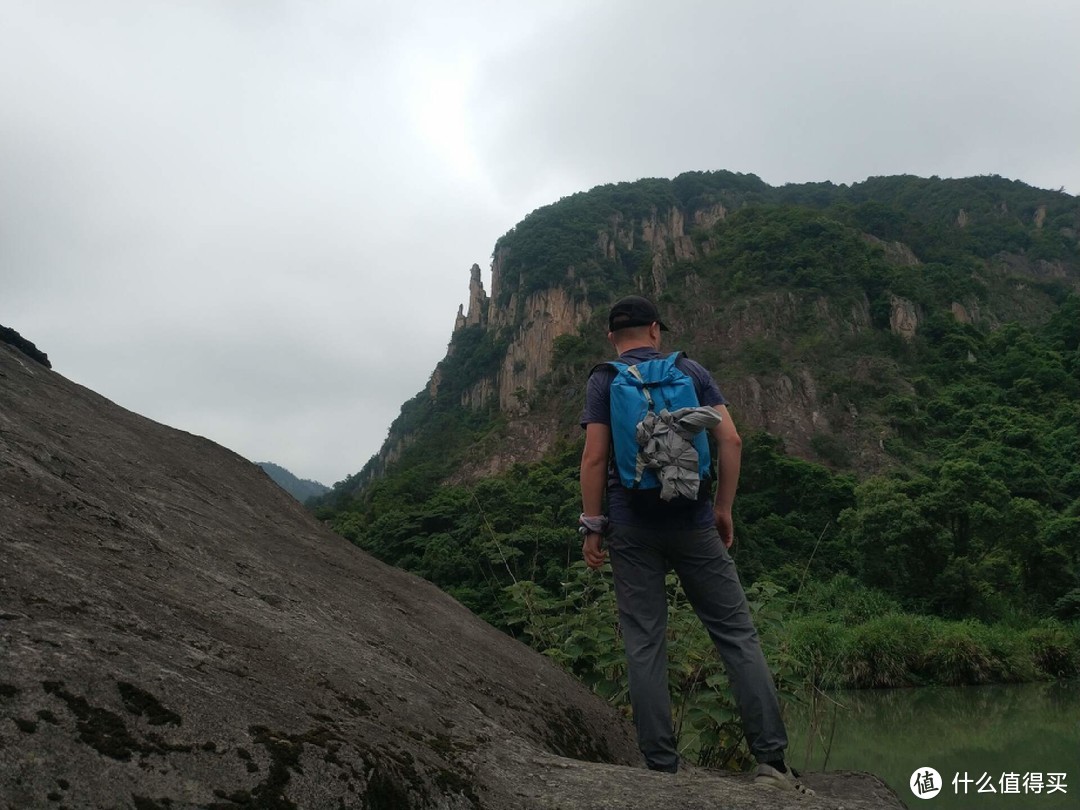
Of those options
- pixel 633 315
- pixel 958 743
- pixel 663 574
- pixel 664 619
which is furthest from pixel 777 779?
pixel 958 743

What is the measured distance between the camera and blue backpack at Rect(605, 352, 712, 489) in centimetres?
238

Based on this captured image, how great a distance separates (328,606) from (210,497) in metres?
0.90

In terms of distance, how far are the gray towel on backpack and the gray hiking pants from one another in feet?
0.62

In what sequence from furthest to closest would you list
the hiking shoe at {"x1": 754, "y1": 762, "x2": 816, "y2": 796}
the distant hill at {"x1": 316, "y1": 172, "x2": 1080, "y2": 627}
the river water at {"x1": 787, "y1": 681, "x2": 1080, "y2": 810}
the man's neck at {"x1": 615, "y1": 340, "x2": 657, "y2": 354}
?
the distant hill at {"x1": 316, "y1": 172, "x2": 1080, "y2": 627} < the river water at {"x1": 787, "y1": 681, "x2": 1080, "y2": 810} < the man's neck at {"x1": 615, "y1": 340, "x2": 657, "y2": 354} < the hiking shoe at {"x1": 754, "y1": 762, "x2": 816, "y2": 796}

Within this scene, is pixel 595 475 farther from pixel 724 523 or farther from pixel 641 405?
pixel 724 523

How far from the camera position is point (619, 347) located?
2.72 m

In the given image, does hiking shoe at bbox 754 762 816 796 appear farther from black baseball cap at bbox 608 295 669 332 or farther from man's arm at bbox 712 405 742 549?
black baseball cap at bbox 608 295 669 332

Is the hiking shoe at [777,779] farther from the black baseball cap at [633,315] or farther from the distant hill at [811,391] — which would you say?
the distant hill at [811,391]

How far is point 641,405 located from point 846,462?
129ft

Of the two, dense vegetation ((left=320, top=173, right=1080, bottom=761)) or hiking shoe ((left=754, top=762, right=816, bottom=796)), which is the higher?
dense vegetation ((left=320, top=173, right=1080, bottom=761))

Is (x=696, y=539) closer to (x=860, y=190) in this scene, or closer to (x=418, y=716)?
(x=418, y=716)

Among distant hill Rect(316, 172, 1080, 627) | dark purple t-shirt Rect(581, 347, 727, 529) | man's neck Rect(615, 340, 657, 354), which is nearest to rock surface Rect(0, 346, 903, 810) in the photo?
dark purple t-shirt Rect(581, 347, 727, 529)

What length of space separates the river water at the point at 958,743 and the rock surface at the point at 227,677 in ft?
5.65

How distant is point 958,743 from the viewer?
8.38 metres
